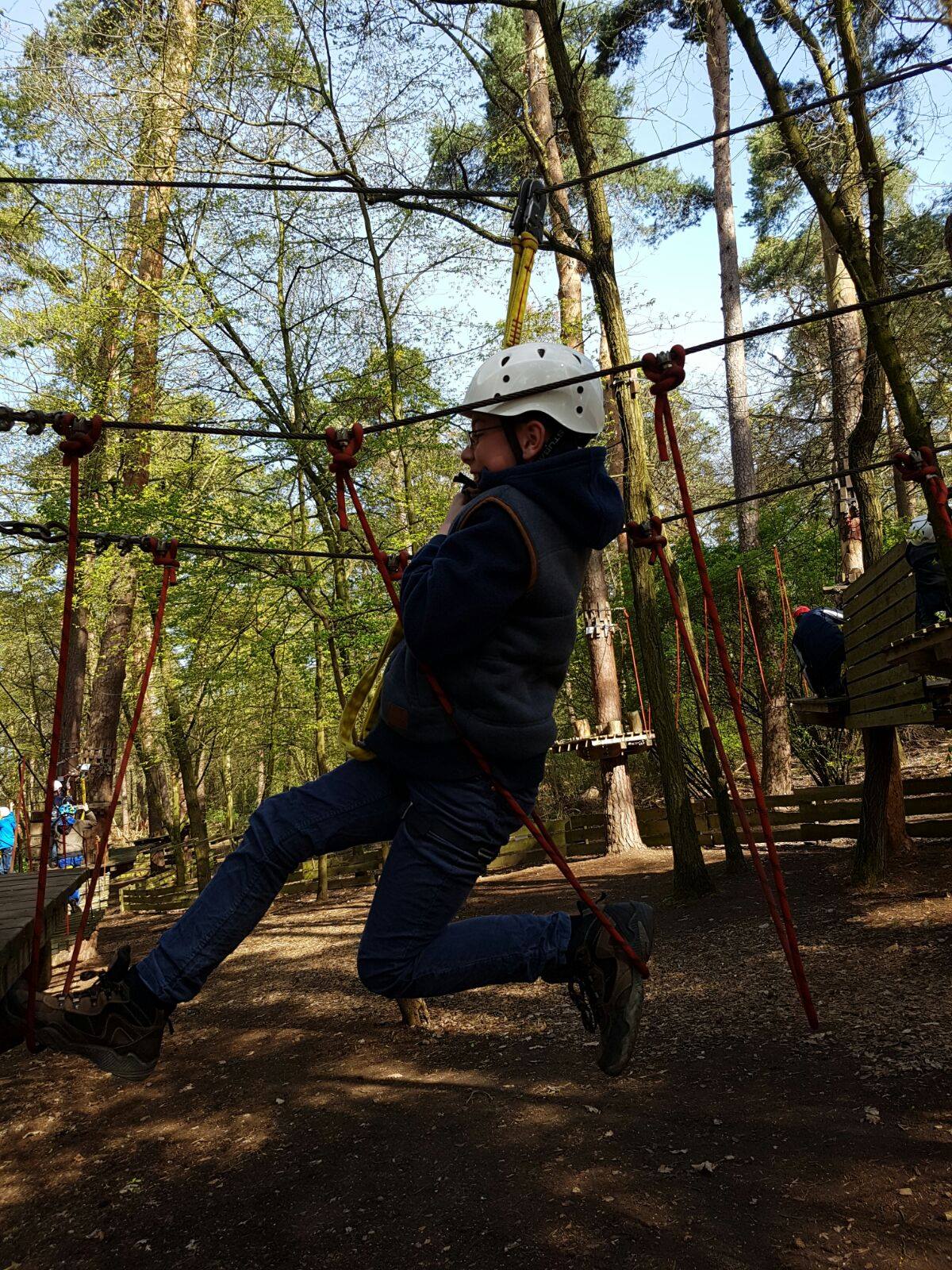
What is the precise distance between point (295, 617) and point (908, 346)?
863cm

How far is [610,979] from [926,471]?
8.47ft

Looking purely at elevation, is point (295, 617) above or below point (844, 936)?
above

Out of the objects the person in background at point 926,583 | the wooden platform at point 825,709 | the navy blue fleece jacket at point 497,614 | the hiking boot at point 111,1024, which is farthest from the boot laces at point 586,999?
the wooden platform at point 825,709

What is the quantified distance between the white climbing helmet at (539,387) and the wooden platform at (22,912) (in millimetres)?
1945

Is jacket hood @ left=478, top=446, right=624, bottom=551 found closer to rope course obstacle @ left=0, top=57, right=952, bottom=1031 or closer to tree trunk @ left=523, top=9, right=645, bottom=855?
rope course obstacle @ left=0, top=57, right=952, bottom=1031

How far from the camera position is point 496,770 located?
7.72 ft

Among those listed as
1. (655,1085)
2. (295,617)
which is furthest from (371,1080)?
(295,617)

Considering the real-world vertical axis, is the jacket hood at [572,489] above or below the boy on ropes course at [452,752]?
above

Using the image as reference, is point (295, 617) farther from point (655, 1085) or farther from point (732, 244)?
point (655, 1085)

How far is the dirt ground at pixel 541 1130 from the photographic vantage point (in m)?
3.08

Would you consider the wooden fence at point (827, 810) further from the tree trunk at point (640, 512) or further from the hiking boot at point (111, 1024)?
the hiking boot at point (111, 1024)

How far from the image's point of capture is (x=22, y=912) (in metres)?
3.23

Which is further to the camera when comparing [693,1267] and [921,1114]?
[921,1114]

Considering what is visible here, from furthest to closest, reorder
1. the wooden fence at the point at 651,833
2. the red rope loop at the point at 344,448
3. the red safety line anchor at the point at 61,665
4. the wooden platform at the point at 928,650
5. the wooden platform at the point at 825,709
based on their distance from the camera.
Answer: the wooden fence at the point at 651,833
the wooden platform at the point at 825,709
the wooden platform at the point at 928,650
the red rope loop at the point at 344,448
the red safety line anchor at the point at 61,665
